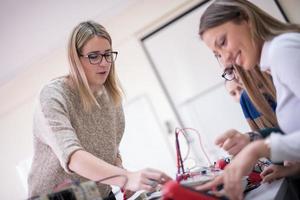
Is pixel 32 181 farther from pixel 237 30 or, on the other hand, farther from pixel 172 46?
pixel 172 46

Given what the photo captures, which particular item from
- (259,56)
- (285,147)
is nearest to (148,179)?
(285,147)

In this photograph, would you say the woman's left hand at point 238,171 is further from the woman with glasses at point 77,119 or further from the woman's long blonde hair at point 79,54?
the woman's long blonde hair at point 79,54

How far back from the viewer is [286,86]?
0.82m

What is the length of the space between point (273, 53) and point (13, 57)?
11.6ft

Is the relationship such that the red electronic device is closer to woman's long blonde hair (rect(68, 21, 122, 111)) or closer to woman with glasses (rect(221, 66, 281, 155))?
woman with glasses (rect(221, 66, 281, 155))

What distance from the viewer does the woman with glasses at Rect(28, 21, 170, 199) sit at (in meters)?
1.10

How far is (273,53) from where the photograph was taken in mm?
813

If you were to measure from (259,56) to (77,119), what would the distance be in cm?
75

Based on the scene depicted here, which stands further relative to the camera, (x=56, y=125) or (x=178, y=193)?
(x=56, y=125)

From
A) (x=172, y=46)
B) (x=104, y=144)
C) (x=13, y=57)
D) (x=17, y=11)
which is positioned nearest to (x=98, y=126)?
(x=104, y=144)

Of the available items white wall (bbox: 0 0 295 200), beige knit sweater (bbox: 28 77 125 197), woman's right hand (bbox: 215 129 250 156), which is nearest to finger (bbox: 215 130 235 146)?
woman's right hand (bbox: 215 129 250 156)

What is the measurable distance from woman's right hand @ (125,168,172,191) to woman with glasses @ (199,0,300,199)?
6.6 inches

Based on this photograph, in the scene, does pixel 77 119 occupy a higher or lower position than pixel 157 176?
higher

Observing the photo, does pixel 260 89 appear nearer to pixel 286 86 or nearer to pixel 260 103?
pixel 260 103
